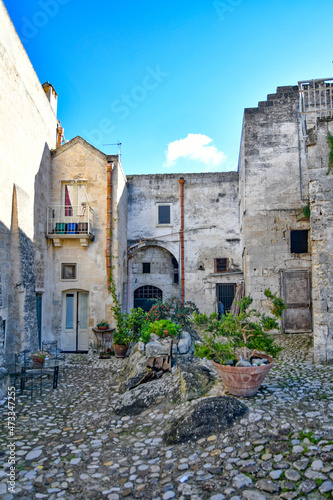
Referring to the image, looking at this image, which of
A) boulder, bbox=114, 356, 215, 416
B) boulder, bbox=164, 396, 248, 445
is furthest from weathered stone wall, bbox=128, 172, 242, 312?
boulder, bbox=164, 396, 248, 445

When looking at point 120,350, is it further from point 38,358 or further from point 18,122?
point 18,122

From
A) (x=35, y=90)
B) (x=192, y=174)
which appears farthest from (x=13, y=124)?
(x=192, y=174)

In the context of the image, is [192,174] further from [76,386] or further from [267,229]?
[76,386]

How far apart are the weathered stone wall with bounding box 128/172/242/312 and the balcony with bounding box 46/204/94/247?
3705 millimetres

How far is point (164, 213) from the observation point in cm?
1545

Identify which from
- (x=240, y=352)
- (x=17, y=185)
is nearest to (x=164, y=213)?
(x=17, y=185)

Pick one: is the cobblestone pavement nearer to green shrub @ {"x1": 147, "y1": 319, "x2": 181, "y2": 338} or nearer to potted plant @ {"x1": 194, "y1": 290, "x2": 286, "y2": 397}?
potted plant @ {"x1": 194, "y1": 290, "x2": 286, "y2": 397}

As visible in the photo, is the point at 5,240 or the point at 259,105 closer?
the point at 5,240

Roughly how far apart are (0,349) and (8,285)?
6.57 ft

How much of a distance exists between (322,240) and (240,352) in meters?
3.71

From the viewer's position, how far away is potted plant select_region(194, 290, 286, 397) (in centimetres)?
514

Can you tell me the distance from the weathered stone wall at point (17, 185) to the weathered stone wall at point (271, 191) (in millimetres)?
7297

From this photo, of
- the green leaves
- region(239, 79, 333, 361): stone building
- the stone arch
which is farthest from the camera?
the stone arch

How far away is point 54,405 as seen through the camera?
6.61m
